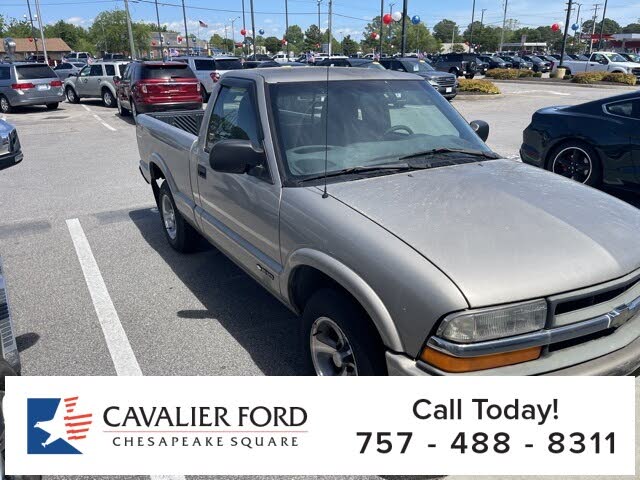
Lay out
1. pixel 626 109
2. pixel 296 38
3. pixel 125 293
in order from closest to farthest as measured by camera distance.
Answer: pixel 125 293, pixel 626 109, pixel 296 38

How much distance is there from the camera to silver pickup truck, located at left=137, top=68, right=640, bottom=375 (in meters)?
2.19

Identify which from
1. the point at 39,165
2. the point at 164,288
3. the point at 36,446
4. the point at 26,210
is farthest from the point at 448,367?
the point at 39,165

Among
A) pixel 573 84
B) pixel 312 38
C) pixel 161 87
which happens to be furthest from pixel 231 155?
pixel 312 38

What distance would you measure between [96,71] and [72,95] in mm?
2632

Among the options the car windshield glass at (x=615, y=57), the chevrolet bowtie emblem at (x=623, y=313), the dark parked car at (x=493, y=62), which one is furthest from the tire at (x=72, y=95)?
the dark parked car at (x=493, y=62)

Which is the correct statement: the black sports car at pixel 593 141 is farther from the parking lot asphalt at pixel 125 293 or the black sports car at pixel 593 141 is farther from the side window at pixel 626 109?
the parking lot asphalt at pixel 125 293

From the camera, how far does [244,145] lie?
3.15 meters

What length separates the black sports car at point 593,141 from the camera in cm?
641

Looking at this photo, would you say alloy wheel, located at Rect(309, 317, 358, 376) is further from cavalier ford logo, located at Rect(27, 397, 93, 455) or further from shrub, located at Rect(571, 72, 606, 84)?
shrub, located at Rect(571, 72, 606, 84)

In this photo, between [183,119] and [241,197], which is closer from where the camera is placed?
[241,197]

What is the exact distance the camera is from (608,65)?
3328cm

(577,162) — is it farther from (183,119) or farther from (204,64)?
(204,64)

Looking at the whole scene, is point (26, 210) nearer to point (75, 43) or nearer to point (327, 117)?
point (327, 117)

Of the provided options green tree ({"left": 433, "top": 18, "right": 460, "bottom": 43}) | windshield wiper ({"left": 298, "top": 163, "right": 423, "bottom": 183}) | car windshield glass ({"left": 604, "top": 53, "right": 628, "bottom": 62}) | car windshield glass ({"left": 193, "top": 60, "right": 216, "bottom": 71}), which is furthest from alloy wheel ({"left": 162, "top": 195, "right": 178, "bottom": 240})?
green tree ({"left": 433, "top": 18, "right": 460, "bottom": 43})
